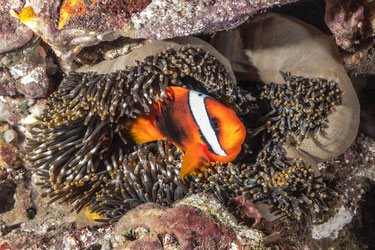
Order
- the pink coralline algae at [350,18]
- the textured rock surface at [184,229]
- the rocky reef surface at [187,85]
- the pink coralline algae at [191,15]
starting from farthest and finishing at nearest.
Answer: the pink coralline algae at [350,18], the rocky reef surface at [187,85], the pink coralline algae at [191,15], the textured rock surface at [184,229]

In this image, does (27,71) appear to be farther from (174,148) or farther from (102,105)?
(174,148)

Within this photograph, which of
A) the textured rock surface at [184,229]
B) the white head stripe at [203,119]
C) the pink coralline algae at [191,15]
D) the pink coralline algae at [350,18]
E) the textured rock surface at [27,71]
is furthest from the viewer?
the textured rock surface at [27,71]

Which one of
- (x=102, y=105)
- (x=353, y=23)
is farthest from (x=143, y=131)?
(x=353, y=23)

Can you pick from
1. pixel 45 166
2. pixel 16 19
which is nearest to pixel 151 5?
pixel 16 19

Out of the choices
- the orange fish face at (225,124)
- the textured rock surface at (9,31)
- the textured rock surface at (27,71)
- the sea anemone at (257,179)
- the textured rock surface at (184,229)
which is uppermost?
the textured rock surface at (9,31)

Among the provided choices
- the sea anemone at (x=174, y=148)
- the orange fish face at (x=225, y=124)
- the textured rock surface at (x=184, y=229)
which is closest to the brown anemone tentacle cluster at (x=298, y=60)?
the sea anemone at (x=174, y=148)

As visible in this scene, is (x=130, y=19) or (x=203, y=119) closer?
(x=130, y=19)

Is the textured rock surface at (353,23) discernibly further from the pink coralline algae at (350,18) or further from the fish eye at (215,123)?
the fish eye at (215,123)
